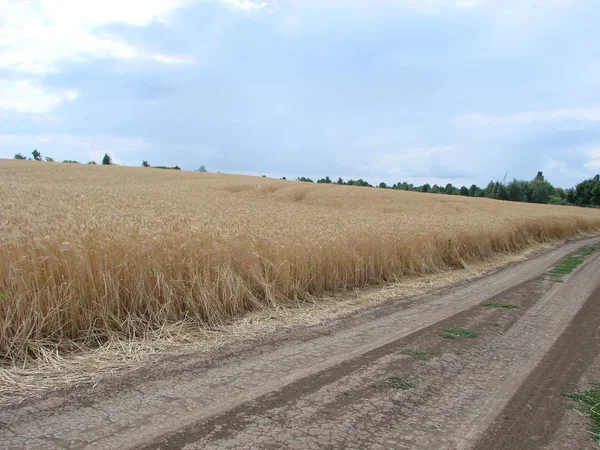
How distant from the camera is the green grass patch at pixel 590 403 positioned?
3062 mm

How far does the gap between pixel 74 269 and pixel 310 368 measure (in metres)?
3.04

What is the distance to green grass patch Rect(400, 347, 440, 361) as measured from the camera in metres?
4.26

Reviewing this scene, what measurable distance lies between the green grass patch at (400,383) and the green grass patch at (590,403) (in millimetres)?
1314

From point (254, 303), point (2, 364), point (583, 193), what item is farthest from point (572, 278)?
point (583, 193)

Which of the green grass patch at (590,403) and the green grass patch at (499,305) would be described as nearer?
the green grass patch at (590,403)

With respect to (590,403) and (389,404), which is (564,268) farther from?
(389,404)

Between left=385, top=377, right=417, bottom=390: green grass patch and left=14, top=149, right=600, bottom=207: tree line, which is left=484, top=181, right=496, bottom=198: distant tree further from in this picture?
left=385, top=377, right=417, bottom=390: green grass patch

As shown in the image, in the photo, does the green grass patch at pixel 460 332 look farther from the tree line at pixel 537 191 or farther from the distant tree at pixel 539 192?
the distant tree at pixel 539 192

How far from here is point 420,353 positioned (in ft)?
14.4

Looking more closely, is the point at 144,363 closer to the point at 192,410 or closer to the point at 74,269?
the point at 192,410

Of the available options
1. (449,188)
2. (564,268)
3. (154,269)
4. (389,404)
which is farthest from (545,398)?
(449,188)

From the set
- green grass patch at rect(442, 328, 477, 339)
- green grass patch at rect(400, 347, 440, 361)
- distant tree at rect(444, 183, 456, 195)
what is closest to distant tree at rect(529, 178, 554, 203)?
distant tree at rect(444, 183, 456, 195)

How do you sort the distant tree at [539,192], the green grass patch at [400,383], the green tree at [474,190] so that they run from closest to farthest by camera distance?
1. the green grass patch at [400,383]
2. the distant tree at [539,192]
3. the green tree at [474,190]

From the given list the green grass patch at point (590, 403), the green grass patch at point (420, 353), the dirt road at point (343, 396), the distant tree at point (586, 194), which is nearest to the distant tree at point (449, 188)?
the distant tree at point (586, 194)
